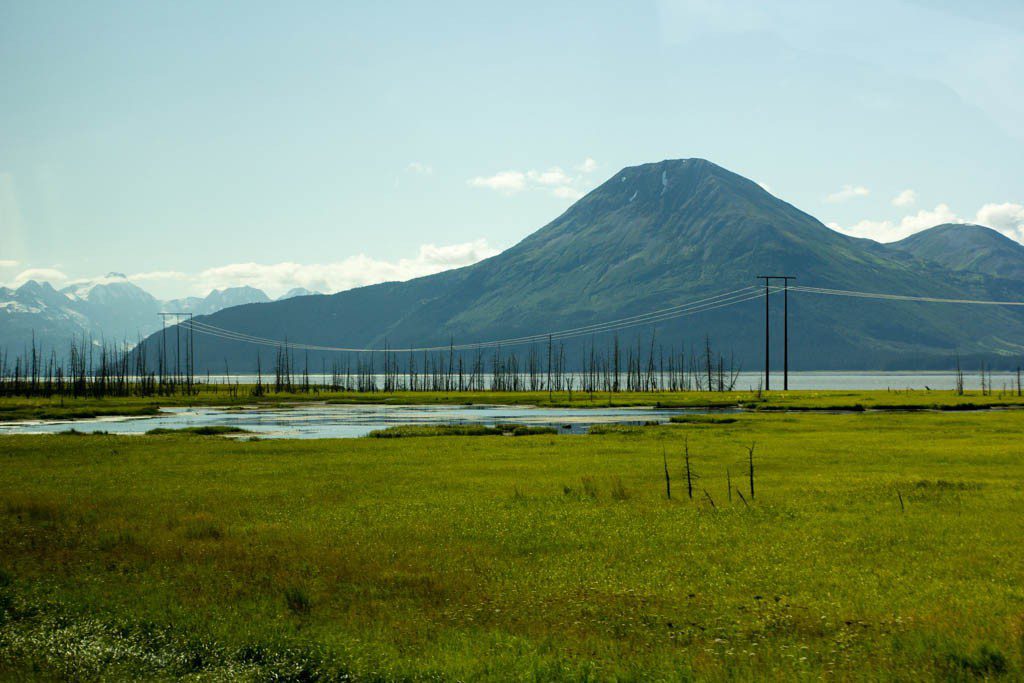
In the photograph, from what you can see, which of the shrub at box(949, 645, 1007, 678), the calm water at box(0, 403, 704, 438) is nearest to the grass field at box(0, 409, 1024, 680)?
the shrub at box(949, 645, 1007, 678)

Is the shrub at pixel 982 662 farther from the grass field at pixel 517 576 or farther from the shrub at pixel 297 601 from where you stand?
the shrub at pixel 297 601

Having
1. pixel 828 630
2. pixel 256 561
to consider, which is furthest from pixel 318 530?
pixel 828 630

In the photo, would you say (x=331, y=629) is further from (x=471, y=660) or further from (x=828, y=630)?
(x=828, y=630)

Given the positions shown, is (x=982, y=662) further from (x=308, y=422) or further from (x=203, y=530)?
(x=308, y=422)

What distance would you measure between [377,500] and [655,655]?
22.8 m

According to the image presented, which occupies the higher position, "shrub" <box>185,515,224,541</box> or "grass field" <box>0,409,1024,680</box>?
"shrub" <box>185,515,224,541</box>

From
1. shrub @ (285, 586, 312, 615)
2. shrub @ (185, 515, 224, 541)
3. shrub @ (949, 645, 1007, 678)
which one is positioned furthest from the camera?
shrub @ (185, 515, 224, 541)

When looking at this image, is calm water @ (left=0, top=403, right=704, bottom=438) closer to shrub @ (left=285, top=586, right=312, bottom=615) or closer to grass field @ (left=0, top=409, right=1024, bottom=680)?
grass field @ (left=0, top=409, right=1024, bottom=680)

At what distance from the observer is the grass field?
1777cm

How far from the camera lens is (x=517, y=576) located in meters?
24.0

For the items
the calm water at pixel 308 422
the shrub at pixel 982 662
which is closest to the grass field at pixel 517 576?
the shrub at pixel 982 662

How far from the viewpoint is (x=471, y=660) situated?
17.5 meters

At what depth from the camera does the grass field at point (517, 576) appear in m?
17.8

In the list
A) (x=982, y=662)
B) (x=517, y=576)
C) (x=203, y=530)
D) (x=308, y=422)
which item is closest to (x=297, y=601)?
(x=517, y=576)
